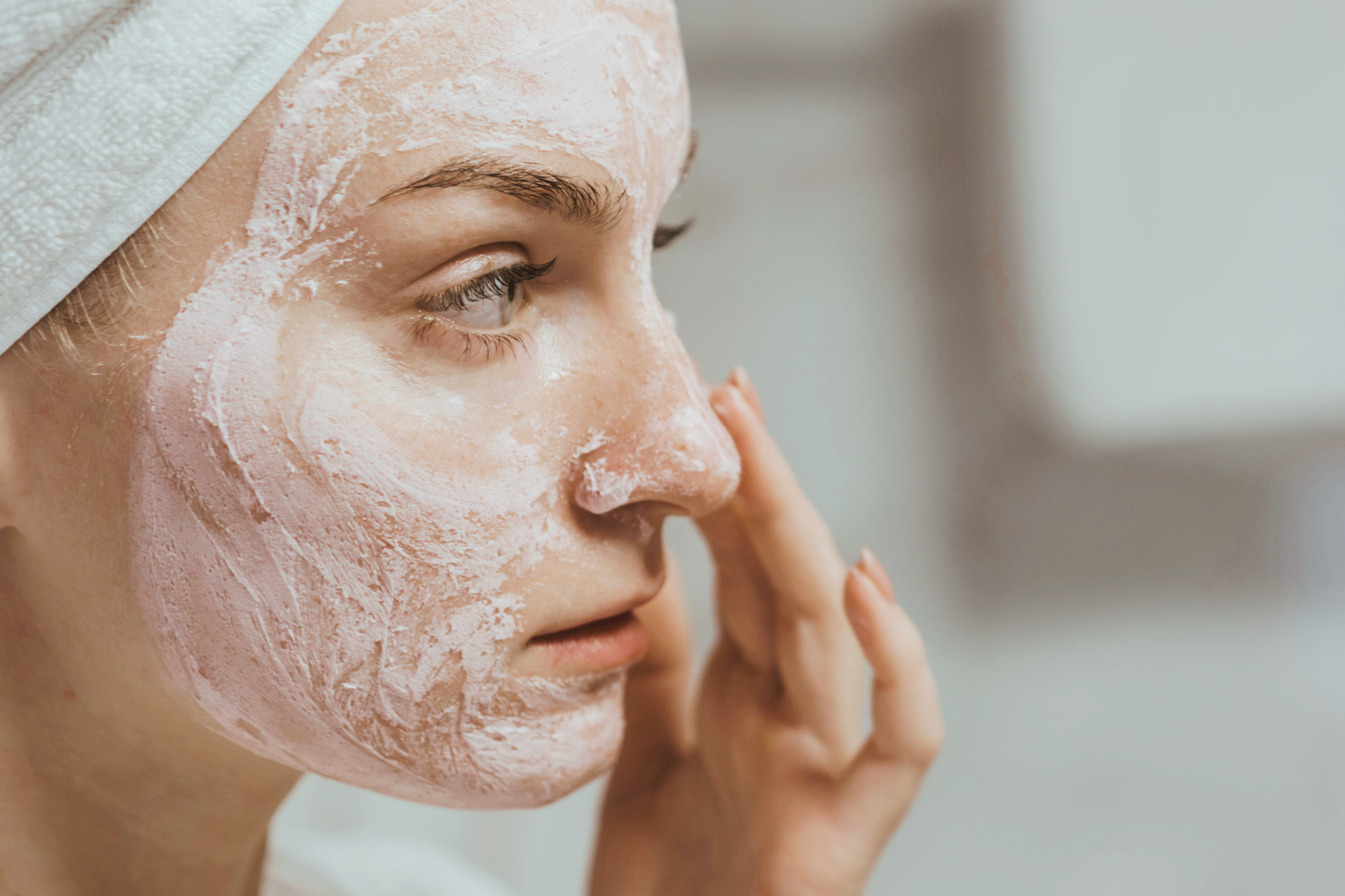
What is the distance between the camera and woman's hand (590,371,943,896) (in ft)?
2.19

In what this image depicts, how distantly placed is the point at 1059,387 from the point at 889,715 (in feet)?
1.91

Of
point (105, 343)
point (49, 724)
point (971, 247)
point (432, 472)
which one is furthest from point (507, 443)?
point (971, 247)

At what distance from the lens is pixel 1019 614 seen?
1148 mm

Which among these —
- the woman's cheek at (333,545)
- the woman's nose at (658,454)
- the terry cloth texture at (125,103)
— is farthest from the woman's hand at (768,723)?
the terry cloth texture at (125,103)

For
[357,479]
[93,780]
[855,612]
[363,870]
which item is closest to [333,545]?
[357,479]

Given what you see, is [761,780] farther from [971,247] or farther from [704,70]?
[704,70]

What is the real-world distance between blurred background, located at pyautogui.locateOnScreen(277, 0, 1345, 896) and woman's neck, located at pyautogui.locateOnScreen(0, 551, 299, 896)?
567mm

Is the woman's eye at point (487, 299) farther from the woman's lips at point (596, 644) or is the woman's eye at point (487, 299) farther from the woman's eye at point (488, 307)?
the woman's lips at point (596, 644)

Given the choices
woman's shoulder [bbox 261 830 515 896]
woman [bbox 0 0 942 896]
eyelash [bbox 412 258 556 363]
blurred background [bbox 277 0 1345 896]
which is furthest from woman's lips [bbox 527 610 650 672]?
blurred background [bbox 277 0 1345 896]

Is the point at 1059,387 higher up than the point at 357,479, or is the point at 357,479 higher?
the point at 357,479

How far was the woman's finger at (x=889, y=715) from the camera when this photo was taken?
0.65 m

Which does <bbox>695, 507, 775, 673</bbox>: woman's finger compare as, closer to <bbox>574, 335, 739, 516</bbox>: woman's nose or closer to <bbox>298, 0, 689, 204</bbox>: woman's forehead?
<bbox>574, 335, 739, 516</bbox>: woman's nose

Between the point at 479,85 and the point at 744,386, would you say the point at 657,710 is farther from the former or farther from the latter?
the point at 479,85

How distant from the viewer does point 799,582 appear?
2.30 feet
